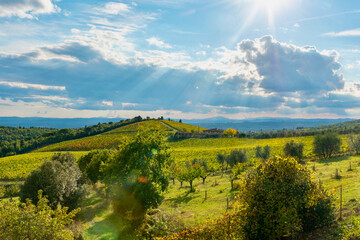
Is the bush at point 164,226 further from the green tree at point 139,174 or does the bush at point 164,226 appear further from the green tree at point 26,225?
the green tree at point 139,174

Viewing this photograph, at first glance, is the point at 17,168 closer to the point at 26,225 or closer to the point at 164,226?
the point at 26,225

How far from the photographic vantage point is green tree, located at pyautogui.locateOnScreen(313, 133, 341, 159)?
70.4 m

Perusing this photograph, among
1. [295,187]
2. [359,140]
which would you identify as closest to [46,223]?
Answer: [295,187]

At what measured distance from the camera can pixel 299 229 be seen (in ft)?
50.7

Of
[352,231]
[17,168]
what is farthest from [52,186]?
[17,168]

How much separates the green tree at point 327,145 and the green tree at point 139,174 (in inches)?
2339

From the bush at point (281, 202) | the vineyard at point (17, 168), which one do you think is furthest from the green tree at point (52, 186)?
the vineyard at point (17, 168)

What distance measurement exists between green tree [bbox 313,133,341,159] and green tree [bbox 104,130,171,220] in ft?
195

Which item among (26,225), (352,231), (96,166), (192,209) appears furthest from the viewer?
(96,166)

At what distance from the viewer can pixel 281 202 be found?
14719 millimetres

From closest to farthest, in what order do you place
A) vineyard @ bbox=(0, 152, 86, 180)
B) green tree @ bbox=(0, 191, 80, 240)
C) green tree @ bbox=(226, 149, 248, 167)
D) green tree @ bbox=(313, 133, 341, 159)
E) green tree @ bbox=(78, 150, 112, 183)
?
1. green tree @ bbox=(0, 191, 80, 240)
2. green tree @ bbox=(78, 150, 112, 183)
3. green tree @ bbox=(313, 133, 341, 159)
4. green tree @ bbox=(226, 149, 248, 167)
5. vineyard @ bbox=(0, 152, 86, 180)

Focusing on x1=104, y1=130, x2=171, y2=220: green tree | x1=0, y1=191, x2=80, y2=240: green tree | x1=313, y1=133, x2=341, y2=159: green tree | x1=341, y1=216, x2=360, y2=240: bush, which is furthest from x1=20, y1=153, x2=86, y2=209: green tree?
x1=313, y1=133, x2=341, y2=159: green tree

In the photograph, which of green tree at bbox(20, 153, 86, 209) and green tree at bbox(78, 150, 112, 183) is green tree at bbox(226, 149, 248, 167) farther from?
green tree at bbox(20, 153, 86, 209)

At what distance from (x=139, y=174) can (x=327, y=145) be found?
65.1 meters
